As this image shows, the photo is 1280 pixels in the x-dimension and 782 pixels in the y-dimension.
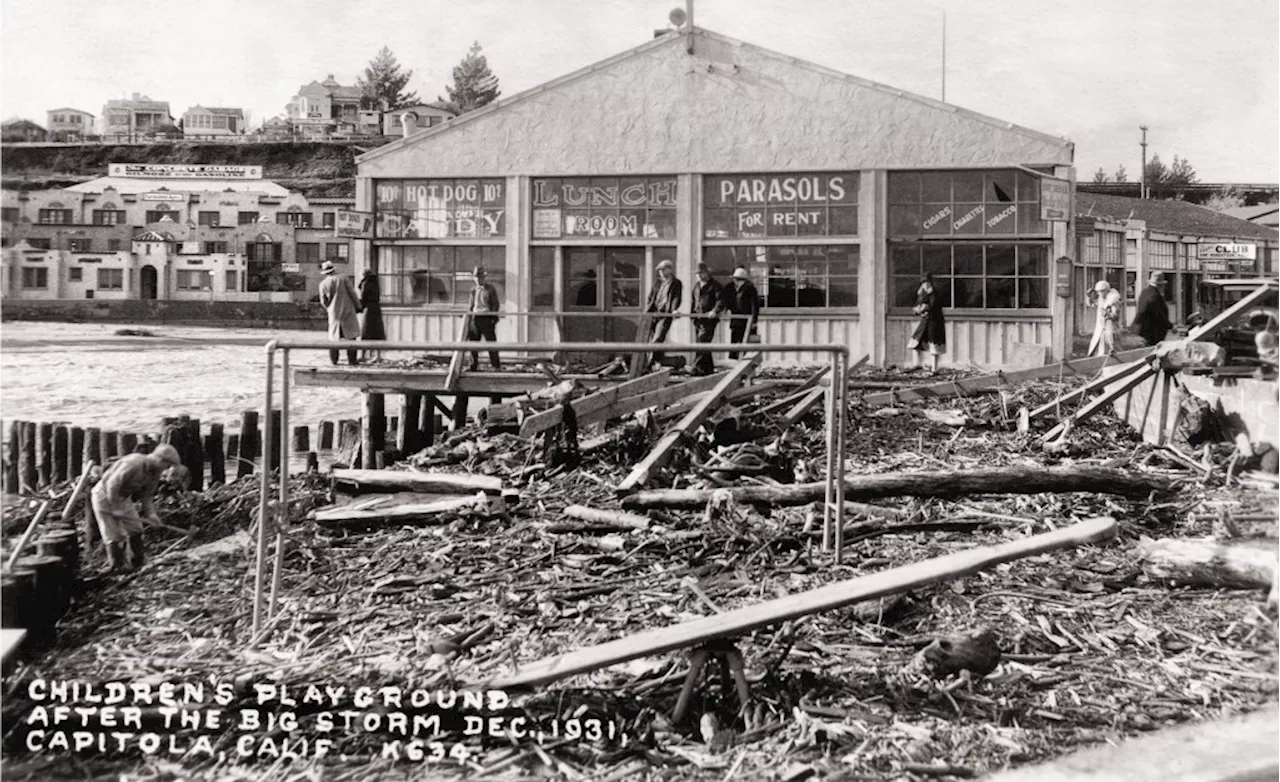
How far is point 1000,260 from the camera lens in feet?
66.9

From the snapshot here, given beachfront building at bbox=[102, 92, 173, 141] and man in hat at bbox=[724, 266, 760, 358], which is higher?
beachfront building at bbox=[102, 92, 173, 141]

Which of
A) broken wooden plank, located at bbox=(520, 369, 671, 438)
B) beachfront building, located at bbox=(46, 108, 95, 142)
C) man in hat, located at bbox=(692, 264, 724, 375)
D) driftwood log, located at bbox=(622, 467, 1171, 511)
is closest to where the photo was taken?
beachfront building, located at bbox=(46, 108, 95, 142)

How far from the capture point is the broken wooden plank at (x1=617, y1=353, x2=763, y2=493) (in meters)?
8.47

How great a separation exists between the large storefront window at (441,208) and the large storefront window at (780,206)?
4.14 m

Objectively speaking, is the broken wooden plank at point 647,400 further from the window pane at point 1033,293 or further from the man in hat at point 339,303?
the window pane at point 1033,293

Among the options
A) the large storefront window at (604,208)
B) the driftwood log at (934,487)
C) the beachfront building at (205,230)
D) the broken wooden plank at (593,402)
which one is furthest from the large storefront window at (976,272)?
the beachfront building at (205,230)

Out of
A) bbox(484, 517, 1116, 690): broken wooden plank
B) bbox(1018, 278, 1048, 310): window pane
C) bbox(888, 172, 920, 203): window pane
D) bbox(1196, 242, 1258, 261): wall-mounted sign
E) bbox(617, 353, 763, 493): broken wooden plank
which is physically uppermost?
bbox(888, 172, 920, 203): window pane

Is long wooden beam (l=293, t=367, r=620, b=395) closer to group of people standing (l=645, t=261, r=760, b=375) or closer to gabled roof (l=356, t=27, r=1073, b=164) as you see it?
group of people standing (l=645, t=261, r=760, b=375)

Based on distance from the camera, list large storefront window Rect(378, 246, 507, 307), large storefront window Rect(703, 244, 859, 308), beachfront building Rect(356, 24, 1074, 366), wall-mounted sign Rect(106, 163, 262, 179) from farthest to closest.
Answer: wall-mounted sign Rect(106, 163, 262, 179) → large storefront window Rect(378, 246, 507, 307) → large storefront window Rect(703, 244, 859, 308) → beachfront building Rect(356, 24, 1074, 366)

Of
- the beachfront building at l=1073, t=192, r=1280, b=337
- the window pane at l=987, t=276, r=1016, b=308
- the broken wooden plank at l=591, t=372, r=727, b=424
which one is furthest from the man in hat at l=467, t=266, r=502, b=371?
the beachfront building at l=1073, t=192, r=1280, b=337

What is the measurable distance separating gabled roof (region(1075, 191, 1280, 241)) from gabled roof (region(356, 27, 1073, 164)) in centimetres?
1071

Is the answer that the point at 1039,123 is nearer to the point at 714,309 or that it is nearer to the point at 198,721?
the point at 714,309

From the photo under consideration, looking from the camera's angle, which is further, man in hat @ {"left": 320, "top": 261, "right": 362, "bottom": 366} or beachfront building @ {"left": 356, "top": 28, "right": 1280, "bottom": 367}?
beachfront building @ {"left": 356, "top": 28, "right": 1280, "bottom": 367}

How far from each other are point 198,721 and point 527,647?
158cm
